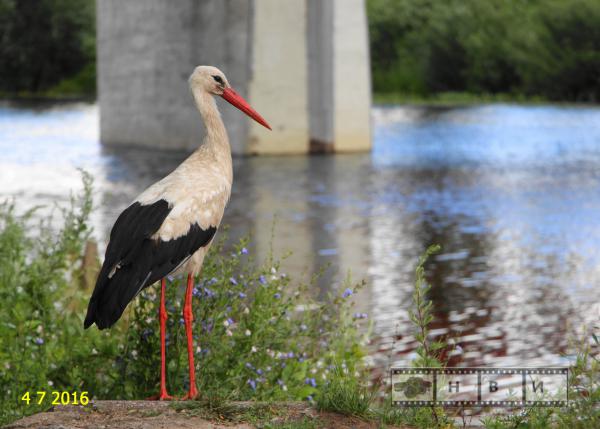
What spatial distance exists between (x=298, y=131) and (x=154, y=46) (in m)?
5.27

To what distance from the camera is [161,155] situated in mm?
28688

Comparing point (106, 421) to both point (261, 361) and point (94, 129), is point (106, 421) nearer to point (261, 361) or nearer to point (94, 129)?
point (261, 361)

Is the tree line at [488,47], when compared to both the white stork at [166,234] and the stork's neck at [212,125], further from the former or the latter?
the white stork at [166,234]

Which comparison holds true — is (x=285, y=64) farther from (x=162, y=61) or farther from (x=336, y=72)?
(x=162, y=61)

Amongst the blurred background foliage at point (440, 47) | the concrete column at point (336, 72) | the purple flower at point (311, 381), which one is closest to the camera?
the purple flower at point (311, 381)

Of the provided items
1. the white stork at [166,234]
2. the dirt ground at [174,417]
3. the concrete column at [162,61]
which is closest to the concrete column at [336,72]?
the concrete column at [162,61]

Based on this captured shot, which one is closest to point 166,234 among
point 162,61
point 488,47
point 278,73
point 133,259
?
point 133,259

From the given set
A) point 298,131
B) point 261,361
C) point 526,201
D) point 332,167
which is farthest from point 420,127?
point 261,361

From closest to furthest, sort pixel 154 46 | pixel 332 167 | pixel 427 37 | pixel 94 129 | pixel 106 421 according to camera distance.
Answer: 1. pixel 106 421
2. pixel 332 167
3. pixel 154 46
4. pixel 94 129
5. pixel 427 37

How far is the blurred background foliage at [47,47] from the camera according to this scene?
83.8 metres

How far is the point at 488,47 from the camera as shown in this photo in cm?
7138

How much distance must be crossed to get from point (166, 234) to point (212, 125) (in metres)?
0.82

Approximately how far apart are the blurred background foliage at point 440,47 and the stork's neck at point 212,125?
56.4 meters

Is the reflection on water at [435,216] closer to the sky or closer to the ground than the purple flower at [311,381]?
closer to the ground
